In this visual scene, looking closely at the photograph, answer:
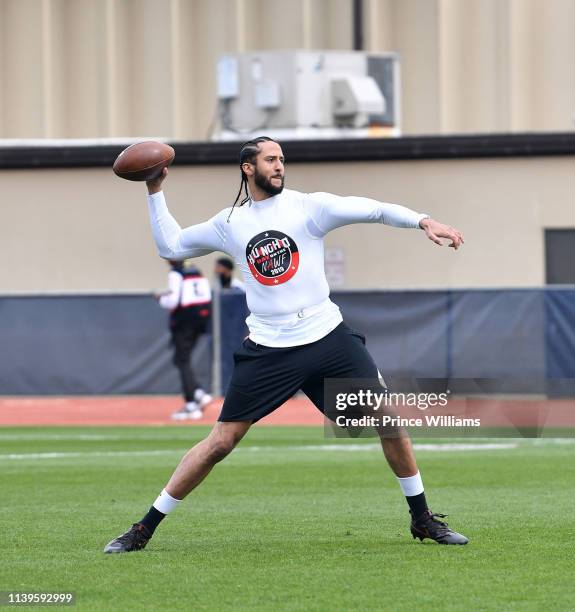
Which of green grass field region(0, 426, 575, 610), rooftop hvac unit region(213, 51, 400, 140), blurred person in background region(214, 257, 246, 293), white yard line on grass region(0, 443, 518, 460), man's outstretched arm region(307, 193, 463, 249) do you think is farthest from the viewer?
rooftop hvac unit region(213, 51, 400, 140)

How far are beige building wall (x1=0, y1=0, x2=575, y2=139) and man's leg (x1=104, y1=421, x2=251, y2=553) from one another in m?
23.5

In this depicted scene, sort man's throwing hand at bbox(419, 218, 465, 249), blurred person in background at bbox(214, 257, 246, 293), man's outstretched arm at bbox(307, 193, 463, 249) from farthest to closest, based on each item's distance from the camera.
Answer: blurred person in background at bbox(214, 257, 246, 293)
man's outstretched arm at bbox(307, 193, 463, 249)
man's throwing hand at bbox(419, 218, 465, 249)

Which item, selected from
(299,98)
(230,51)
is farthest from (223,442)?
(230,51)

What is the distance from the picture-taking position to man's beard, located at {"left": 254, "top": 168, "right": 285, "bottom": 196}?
7977 mm

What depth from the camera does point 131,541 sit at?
26.3 feet

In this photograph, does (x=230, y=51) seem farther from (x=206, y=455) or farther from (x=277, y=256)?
(x=206, y=455)

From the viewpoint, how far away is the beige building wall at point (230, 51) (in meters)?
30.9

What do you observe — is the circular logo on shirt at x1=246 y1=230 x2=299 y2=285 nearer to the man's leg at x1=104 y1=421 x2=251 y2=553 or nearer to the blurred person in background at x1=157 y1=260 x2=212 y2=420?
the man's leg at x1=104 y1=421 x2=251 y2=553

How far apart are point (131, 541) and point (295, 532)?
115cm

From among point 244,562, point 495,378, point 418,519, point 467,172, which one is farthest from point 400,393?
point 467,172

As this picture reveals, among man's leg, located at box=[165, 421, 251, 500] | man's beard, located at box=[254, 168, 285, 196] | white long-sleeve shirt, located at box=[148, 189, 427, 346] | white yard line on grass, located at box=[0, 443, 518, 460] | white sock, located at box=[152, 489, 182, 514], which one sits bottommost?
white yard line on grass, located at box=[0, 443, 518, 460]

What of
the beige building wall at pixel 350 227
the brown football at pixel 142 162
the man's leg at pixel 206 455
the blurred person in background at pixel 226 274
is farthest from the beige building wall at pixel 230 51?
the man's leg at pixel 206 455

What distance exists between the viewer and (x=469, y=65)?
31.3 meters
